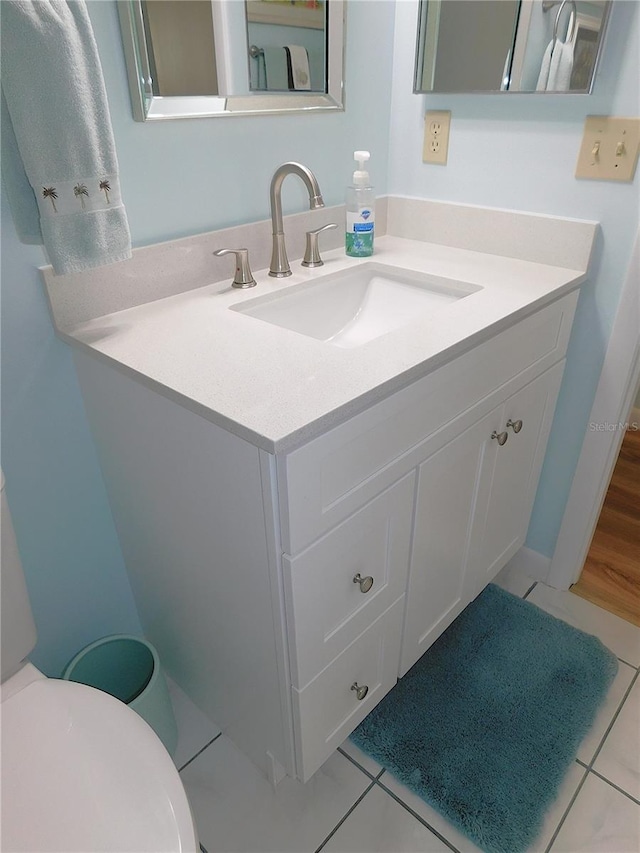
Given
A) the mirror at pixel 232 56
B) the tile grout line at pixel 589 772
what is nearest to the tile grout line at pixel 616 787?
the tile grout line at pixel 589 772

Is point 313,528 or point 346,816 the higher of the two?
point 313,528

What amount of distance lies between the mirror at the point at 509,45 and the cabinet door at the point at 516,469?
24.3 inches

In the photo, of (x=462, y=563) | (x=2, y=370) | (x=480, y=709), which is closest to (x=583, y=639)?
(x=480, y=709)

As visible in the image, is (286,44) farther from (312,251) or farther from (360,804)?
(360,804)

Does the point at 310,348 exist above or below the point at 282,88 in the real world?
below

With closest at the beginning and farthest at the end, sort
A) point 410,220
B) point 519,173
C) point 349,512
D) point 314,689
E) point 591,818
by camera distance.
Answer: point 349,512 < point 314,689 < point 591,818 < point 519,173 < point 410,220

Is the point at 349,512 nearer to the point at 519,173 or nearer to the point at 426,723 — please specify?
the point at 426,723

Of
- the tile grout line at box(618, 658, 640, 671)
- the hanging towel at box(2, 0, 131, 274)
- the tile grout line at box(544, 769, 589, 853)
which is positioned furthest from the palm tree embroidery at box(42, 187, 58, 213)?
the tile grout line at box(618, 658, 640, 671)

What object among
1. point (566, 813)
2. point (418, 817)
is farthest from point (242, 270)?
point (566, 813)

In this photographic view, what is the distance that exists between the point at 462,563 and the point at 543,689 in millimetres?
387

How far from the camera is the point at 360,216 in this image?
52.3 inches

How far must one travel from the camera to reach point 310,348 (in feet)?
3.06

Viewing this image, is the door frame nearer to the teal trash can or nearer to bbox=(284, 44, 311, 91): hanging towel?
bbox=(284, 44, 311, 91): hanging towel

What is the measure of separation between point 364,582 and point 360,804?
560mm
